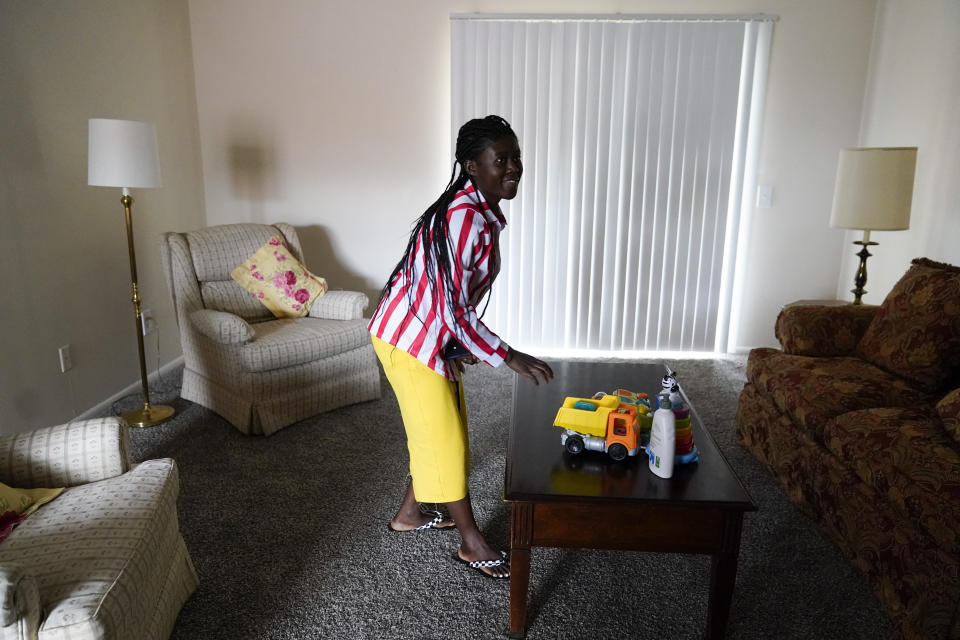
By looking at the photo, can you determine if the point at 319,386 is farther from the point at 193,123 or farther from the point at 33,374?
the point at 193,123

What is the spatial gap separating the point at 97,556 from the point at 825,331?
106 inches

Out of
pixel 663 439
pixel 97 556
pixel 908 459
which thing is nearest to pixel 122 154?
pixel 97 556

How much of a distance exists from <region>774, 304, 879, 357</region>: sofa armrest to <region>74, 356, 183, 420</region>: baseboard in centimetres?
326

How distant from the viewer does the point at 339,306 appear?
3348mm

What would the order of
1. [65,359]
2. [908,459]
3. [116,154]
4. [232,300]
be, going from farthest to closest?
1. [232,300]
2. [65,359]
3. [116,154]
4. [908,459]

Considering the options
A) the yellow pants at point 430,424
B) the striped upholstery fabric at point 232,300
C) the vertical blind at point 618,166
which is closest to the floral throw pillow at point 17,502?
the yellow pants at point 430,424

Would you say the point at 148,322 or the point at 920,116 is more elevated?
the point at 920,116

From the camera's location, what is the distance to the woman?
1.63m

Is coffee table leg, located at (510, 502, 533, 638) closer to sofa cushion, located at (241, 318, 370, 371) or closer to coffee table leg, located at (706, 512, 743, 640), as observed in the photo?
coffee table leg, located at (706, 512, 743, 640)

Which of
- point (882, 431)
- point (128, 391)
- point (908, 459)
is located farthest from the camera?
point (128, 391)

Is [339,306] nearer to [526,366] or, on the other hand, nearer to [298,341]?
[298,341]

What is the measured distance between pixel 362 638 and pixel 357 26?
356cm

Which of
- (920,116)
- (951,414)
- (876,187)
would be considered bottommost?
(951,414)

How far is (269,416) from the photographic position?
2.86 metres
